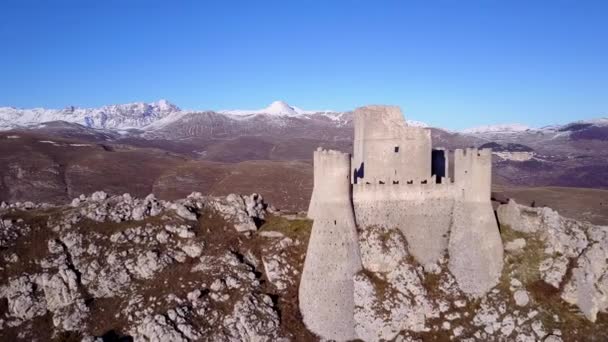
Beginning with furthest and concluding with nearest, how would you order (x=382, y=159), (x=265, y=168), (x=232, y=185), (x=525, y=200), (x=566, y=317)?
(x=265, y=168) < (x=232, y=185) < (x=525, y=200) < (x=382, y=159) < (x=566, y=317)

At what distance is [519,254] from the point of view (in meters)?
44.2

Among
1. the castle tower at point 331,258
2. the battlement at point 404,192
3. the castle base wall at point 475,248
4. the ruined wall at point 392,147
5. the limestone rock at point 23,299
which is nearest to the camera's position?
the limestone rock at point 23,299

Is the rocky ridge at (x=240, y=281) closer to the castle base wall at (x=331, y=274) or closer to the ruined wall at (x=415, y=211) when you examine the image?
the castle base wall at (x=331, y=274)

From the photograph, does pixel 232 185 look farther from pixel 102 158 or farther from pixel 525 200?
pixel 525 200

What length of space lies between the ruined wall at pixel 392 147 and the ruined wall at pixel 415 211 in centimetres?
279

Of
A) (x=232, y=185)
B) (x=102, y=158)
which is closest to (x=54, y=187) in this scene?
(x=102, y=158)

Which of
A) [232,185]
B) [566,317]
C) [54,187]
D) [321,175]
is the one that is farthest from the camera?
[232,185]

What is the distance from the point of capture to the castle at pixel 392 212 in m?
40.8

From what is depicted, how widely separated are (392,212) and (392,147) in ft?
22.7

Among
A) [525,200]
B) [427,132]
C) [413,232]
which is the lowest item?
[525,200]

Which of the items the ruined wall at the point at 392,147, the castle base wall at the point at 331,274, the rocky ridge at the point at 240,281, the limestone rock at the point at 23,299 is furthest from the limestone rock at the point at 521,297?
the limestone rock at the point at 23,299

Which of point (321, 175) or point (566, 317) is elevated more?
point (321, 175)

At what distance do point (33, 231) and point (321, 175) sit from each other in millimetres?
28099

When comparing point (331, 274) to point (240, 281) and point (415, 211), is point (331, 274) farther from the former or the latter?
point (415, 211)
